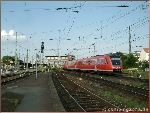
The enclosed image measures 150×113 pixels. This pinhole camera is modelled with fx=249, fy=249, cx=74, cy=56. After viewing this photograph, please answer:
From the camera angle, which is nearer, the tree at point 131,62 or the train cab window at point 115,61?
the train cab window at point 115,61

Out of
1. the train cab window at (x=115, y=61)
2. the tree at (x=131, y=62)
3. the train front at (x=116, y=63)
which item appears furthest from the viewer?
the tree at (x=131, y=62)

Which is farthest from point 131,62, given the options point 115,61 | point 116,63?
point 116,63

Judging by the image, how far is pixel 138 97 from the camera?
14492 mm

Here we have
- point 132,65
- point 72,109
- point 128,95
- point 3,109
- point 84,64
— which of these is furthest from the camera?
point 132,65

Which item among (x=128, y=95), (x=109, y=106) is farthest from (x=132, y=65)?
(x=109, y=106)

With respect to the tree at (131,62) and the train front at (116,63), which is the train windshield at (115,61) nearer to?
the train front at (116,63)

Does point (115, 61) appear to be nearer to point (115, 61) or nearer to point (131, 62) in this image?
point (115, 61)

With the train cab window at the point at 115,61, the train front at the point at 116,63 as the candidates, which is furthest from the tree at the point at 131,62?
the train cab window at the point at 115,61

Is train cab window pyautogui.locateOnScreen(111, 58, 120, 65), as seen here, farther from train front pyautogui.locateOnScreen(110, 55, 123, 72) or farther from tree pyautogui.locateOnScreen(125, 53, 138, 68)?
tree pyautogui.locateOnScreen(125, 53, 138, 68)

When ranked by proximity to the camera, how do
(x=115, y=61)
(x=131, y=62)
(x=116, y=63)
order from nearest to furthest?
(x=116, y=63)
(x=115, y=61)
(x=131, y=62)

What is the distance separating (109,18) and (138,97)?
42.5 ft

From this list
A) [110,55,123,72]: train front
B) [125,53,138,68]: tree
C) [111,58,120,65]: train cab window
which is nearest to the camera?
[110,55,123,72]: train front

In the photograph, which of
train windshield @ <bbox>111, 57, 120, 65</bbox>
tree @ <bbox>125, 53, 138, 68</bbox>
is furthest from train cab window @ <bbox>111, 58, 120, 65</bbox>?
tree @ <bbox>125, 53, 138, 68</bbox>

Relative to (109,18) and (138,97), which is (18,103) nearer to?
(138,97)
